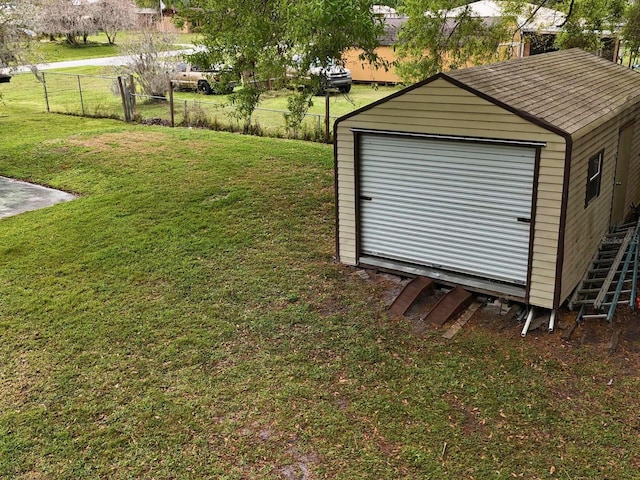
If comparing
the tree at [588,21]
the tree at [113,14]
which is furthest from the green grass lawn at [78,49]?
the tree at [588,21]

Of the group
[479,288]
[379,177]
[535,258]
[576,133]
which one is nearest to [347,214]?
[379,177]

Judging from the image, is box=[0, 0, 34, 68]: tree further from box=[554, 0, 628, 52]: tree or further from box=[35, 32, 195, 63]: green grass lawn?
box=[35, 32, 195, 63]: green grass lawn

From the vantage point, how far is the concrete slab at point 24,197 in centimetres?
1127

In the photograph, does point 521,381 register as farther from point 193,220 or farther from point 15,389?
point 193,220

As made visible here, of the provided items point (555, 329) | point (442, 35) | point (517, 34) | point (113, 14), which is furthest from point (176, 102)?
point (113, 14)

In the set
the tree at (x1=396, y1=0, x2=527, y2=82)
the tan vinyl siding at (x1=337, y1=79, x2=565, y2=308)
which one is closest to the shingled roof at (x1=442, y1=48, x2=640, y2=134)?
the tan vinyl siding at (x1=337, y1=79, x2=565, y2=308)

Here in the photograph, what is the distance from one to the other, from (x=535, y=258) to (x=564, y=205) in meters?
0.67

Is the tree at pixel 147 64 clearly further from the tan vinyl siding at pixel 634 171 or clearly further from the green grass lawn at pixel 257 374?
the tan vinyl siding at pixel 634 171

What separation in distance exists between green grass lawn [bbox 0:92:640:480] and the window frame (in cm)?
188

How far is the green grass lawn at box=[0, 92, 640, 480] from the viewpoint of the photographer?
4.89m

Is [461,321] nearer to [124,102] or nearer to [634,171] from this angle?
[634,171]

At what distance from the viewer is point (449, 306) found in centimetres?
696

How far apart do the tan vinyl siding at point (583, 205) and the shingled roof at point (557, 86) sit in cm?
24

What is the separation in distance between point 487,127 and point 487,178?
0.59 meters
